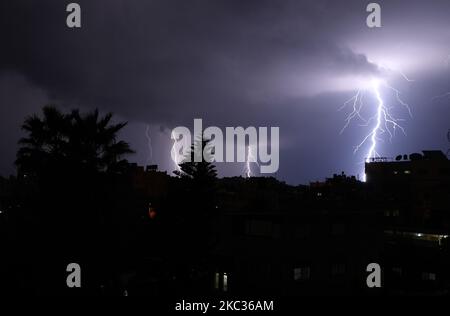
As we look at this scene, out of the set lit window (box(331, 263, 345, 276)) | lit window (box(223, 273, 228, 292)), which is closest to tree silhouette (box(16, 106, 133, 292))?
lit window (box(223, 273, 228, 292))

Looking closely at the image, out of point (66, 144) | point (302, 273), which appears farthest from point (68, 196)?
point (302, 273)

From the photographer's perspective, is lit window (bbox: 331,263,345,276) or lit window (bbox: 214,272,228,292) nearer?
lit window (bbox: 214,272,228,292)

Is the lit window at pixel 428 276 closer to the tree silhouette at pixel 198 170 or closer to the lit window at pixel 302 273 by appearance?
the lit window at pixel 302 273

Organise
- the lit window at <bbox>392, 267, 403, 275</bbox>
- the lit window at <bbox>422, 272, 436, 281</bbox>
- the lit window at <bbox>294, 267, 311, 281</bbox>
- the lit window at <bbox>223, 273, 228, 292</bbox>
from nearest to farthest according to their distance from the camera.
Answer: the lit window at <bbox>223, 273, 228, 292</bbox>, the lit window at <bbox>294, 267, 311, 281</bbox>, the lit window at <bbox>422, 272, 436, 281</bbox>, the lit window at <bbox>392, 267, 403, 275</bbox>

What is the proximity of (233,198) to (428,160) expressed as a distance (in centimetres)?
3043

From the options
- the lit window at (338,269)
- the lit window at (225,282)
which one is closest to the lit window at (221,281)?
the lit window at (225,282)

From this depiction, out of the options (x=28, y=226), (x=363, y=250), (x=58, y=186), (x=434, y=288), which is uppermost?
(x=58, y=186)

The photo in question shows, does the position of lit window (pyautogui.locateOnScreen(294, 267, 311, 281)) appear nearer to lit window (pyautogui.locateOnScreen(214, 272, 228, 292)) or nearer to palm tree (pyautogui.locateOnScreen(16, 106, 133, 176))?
lit window (pyautogui.locateOnScreen(214, 272, 228, 292))

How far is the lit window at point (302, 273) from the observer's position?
24.3 meters

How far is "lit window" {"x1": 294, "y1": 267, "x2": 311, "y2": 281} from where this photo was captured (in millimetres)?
24316

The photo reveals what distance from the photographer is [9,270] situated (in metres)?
14.3

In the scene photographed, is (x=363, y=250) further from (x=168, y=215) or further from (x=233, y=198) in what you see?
(x=233, y=198)

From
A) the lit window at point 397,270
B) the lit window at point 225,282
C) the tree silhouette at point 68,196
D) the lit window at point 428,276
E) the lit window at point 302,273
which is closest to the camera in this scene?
the tree silhouette at point 68,196
